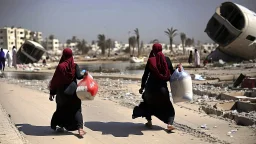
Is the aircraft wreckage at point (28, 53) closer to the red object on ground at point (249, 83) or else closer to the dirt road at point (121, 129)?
the red object on ground at point (249, 83)

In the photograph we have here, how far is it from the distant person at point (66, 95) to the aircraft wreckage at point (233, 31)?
25.1 m

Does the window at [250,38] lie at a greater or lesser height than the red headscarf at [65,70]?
greater

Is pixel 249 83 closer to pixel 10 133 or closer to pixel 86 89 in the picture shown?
pixel 86 89

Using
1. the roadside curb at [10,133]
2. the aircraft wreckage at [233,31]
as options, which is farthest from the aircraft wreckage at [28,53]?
the roadside curb at [10,133]

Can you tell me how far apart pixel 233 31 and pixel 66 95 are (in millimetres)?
25344

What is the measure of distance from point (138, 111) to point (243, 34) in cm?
2465

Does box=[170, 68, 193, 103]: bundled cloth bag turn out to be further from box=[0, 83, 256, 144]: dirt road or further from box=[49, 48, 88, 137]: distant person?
box=[49, 48, 88, 137]: distant person

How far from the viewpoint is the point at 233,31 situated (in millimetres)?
28594

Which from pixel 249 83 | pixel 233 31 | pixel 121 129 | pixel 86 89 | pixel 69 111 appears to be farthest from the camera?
pixel 233 31

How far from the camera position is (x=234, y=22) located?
31.2 metres

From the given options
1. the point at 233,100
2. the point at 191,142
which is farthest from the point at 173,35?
the point at 191,142

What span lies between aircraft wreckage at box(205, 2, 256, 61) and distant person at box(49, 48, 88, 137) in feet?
82.2

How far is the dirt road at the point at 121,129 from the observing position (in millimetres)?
5281

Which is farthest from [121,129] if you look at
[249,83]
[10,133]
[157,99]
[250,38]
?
[250,38]
